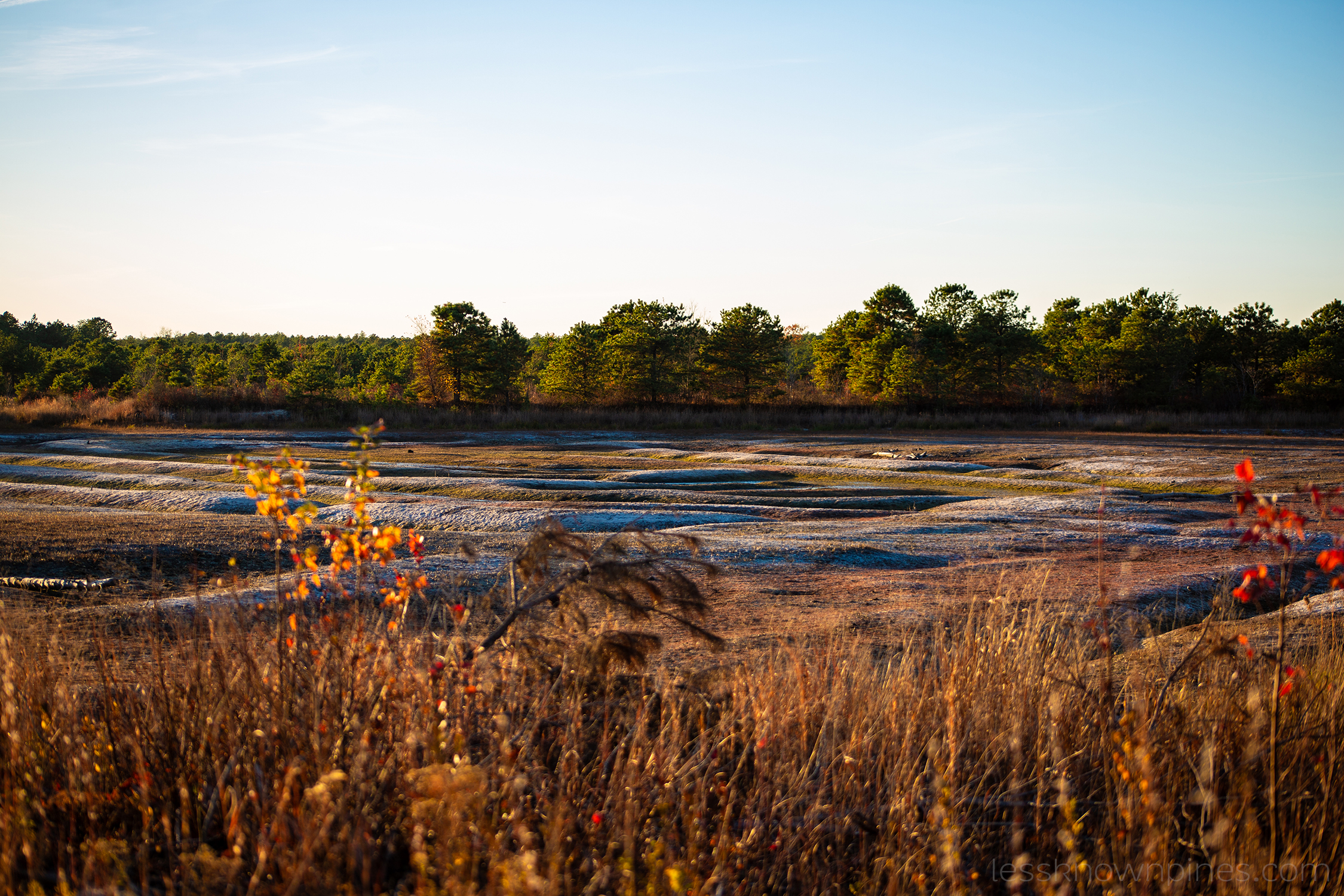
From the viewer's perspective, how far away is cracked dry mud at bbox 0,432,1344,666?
8.76 metres

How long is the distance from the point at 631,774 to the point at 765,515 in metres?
12.2

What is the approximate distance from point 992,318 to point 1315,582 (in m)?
Answer: 47.2

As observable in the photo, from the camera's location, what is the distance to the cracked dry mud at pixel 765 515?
8.76 m

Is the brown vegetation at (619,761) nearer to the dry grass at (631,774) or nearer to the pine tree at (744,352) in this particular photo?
the dry grass at (631,774)

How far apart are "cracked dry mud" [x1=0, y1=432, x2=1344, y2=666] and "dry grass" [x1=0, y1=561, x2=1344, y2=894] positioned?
826mm

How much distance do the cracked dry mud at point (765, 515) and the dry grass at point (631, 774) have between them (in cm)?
83

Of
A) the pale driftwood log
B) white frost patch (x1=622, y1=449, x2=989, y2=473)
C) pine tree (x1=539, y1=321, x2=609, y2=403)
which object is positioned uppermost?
pine tree (x1=539, y1=321, x2=609, y2=403)

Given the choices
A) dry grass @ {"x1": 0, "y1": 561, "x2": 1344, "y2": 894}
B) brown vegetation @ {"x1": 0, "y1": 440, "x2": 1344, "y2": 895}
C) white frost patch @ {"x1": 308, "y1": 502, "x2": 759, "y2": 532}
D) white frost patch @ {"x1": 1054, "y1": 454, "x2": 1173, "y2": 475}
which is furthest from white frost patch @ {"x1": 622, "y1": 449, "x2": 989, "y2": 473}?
dry grass @ {"x1": 0, "y1": 561, "x2": 1344, "y2": 894}

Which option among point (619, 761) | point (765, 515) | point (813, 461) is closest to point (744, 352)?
point (813, 461)

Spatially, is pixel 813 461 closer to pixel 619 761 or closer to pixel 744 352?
pixel 619 761

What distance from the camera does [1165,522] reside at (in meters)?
14.6

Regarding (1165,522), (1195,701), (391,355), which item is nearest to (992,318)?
(1165,522)

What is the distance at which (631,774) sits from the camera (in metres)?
3.26

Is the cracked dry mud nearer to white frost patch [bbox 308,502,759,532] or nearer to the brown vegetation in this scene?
white frost patch [bbox 308,502,759,532]
